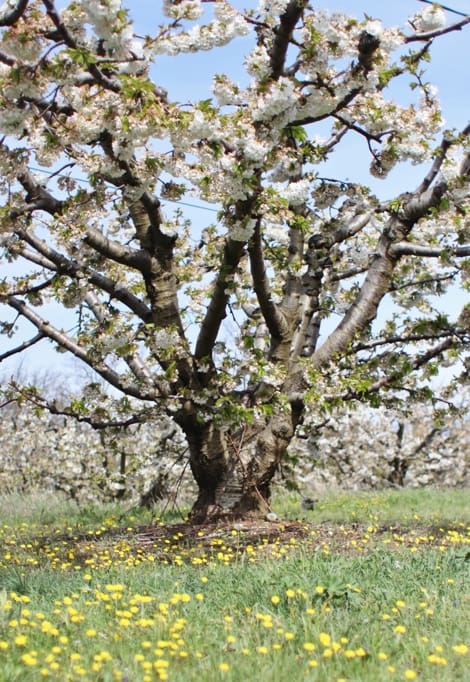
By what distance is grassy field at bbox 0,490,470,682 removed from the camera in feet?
9.63

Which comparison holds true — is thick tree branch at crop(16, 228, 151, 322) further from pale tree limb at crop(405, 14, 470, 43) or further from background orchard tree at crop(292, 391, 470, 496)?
background orchard tree at crop(292, 391, 470, 496)

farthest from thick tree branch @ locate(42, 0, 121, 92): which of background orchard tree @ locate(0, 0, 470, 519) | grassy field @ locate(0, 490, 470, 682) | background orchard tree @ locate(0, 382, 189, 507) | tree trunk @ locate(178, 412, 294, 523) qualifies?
background orchard tree @ locate(0, 382, 189, 507)

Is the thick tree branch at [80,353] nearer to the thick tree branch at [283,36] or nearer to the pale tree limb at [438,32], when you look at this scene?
the thick tree branch at [283,36]

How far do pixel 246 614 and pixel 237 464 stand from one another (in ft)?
12.3

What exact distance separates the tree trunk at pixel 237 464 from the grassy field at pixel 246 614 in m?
1.22

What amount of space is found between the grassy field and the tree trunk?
1.22 meters

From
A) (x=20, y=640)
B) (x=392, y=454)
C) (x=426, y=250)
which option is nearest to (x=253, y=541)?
(x=426, y=250)

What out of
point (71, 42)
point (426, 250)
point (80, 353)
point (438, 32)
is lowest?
point (80, 353)

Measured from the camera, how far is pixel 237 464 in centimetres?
739

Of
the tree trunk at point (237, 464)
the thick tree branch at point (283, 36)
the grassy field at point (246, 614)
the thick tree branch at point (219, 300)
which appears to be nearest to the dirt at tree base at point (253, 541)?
the grassy field at point (246, 614)

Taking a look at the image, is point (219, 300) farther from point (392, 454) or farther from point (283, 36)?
point (392, 454)

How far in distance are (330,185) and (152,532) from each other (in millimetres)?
3683

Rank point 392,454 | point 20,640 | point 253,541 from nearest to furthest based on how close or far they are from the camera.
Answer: point 20,640 → point 253,541 → point 392,454

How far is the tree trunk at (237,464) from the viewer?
7207 millimetres
